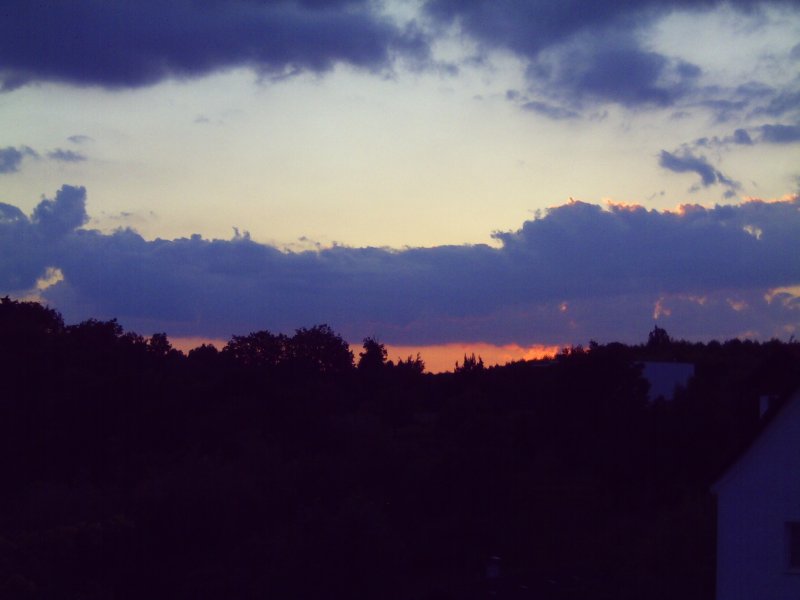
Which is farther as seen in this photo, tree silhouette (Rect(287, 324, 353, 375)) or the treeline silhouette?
tree silhouette (Rect(287, 324, 353, 375))

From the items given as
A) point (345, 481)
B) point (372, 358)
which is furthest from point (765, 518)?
point (372, 358)

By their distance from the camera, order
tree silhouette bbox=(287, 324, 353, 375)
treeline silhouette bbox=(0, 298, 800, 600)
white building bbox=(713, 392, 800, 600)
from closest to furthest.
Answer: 1. white building bbox=(713, 392, 800, 600)
2. treeline silhouette bbox=(0, 298, 800, 600)
3. tree silhouette bbox=(287, 324, 353, 375)

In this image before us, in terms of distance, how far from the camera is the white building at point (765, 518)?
17.5 metres

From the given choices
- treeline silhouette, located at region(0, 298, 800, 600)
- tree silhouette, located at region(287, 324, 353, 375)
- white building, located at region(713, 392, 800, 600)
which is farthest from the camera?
tree silhouette, located at region(287, 324, 353, 375)

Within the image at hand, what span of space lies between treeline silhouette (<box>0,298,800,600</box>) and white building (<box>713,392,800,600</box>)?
566 mm

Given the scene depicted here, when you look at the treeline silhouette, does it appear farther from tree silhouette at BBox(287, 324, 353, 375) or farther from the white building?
tree silhouette at BBox(287, 324, 353, 375)

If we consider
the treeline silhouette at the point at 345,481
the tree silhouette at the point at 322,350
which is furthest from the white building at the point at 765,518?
the tree silhouette at the point at 322,350

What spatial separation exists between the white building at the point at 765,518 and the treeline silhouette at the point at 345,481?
57cm

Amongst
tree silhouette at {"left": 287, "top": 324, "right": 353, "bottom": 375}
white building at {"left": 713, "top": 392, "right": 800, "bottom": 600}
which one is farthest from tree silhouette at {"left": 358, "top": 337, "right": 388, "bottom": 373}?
white building at {"left": 713, "top": 392, "right": 800, "bottom": 600}

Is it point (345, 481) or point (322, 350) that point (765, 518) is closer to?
point (345, 481)

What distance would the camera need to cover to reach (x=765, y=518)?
17891 mm

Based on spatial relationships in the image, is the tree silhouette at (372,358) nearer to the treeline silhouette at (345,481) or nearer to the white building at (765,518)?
the treeline silhouette at (345,481)

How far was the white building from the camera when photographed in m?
17.5

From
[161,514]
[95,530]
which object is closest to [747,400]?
[161,514]
